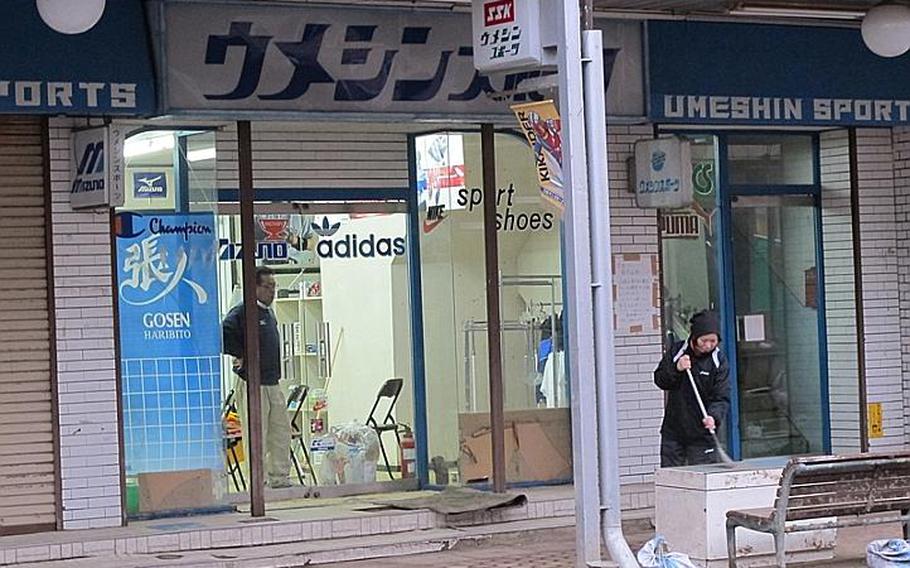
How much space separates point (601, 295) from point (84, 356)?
4.65 meters

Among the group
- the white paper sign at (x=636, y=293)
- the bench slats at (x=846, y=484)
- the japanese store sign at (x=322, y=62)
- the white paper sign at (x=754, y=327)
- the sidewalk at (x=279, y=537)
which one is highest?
the japanese store sign at (x=322, y=62)

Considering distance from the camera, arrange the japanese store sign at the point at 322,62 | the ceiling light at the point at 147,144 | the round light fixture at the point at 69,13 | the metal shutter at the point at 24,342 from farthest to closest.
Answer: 1. the ceiling light at the point at 147,144
2. the japanese store sign at the point at 322,62
3. the metal shutter at the point at 24,342
4. the round light fixture at the point at 69,13

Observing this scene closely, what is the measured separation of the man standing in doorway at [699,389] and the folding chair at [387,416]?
9.38ft

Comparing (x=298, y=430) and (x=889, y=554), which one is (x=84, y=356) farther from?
(x=889, y=554)

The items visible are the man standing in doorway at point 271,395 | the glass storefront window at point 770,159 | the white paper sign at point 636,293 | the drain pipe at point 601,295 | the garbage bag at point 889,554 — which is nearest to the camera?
the drain pipe at point 601,295

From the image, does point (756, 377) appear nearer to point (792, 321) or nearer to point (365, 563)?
point (792, 321)

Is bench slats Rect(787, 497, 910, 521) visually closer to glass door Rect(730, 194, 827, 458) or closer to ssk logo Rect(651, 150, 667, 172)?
ssk logo Rect(651, 150, 667, 172)

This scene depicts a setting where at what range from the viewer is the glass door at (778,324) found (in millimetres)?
15102

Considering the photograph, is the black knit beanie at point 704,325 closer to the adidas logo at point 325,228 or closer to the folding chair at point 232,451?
the adidas logo at point 325,228

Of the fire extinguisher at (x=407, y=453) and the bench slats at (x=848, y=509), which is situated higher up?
the fire extinguisher at (x=407, y=453)

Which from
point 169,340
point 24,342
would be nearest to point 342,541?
point 169,340

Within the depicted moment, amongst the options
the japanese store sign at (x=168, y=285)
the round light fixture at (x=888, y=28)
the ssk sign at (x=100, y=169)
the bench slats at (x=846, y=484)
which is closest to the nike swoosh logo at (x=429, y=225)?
the japanese store sign at (x=168, y=285)

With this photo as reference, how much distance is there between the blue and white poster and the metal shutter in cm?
64

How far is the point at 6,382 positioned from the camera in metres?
11.8
